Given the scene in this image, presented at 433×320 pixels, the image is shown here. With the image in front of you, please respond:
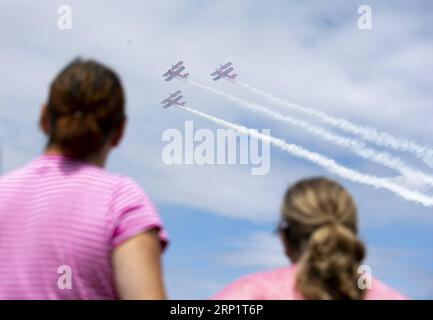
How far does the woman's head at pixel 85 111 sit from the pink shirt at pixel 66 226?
6.5 inches

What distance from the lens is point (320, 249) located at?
4672 millimetres

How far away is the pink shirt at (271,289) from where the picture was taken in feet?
14.6

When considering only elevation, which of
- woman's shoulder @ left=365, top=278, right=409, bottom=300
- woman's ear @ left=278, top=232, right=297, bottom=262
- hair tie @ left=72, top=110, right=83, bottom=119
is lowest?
woman's shoulder @ left=365, top=278, right=409, bottom=300

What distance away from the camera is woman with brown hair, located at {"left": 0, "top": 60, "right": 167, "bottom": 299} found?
3.79 meters

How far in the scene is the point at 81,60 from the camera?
4336 mm

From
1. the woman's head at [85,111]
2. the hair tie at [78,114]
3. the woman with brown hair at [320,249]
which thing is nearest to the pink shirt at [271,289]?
the woman with brown hair at [320,249]

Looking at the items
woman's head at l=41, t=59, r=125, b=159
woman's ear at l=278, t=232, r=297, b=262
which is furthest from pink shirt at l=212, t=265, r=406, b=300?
woman's head at l=41, t=59, r=125, b=159

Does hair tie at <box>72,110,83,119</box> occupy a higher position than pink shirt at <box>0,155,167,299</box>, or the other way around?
hair tie at <box>72,110,83,119</box>

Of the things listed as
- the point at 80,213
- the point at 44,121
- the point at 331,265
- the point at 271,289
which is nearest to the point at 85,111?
the point at 44,121

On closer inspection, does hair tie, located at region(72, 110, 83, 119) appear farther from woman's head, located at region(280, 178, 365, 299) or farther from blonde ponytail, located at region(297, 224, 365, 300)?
blonde ponytail, located at region(297, 224, 365, 300)

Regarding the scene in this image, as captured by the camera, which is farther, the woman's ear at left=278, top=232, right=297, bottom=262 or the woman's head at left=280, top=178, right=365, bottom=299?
the woman's ear at left=278, top=232, right=297, bottom=262

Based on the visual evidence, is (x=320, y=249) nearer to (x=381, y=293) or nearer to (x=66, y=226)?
(x=381, y=293)

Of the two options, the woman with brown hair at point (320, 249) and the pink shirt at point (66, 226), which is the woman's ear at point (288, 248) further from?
the pink shirt at point (66, 226)
